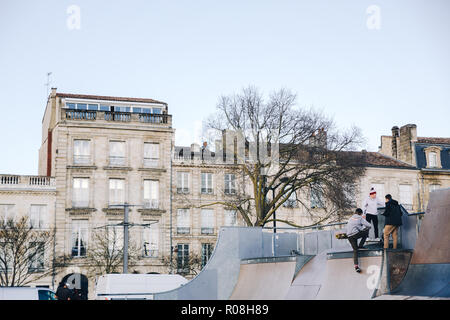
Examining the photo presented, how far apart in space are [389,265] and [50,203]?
3801 centimetres

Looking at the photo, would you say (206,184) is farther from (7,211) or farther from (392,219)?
(392,219)

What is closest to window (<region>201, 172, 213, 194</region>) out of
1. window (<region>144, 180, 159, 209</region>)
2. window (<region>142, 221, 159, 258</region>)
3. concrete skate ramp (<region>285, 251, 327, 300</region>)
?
window (<region>144, 180, 159, 209</region>)

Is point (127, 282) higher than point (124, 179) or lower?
lower

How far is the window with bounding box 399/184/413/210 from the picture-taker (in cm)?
5666

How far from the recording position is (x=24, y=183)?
47906mm

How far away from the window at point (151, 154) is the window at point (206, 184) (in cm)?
409

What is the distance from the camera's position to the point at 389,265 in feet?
46.8

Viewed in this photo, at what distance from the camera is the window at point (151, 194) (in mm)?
50219

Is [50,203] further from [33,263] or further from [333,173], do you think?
[333,173]

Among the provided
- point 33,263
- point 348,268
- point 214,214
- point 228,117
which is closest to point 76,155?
point 33,263

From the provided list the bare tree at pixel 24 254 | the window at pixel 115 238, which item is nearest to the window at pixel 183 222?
the window at pixel 115 238

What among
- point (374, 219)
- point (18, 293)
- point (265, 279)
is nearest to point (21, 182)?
point (18, 293)

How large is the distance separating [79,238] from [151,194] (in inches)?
260

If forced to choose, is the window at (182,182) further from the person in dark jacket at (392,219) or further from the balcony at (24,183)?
the person in dark jacket at (392,219)
